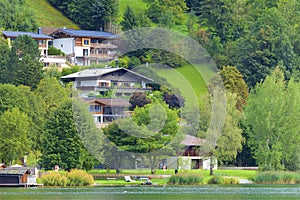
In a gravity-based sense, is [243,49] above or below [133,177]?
above

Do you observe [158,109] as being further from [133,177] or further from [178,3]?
[178,3]

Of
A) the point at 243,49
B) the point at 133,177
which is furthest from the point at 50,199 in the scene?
the point at 243,49

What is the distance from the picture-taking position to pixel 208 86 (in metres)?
104

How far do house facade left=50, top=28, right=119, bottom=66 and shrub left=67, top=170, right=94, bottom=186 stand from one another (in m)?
52.6

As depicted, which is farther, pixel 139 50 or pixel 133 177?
pixel 139 50

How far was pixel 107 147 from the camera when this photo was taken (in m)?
78.2

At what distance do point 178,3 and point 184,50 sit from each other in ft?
91.2

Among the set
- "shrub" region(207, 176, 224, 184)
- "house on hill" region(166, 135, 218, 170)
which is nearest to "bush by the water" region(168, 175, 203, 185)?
"shrub" region(207, 176, 224, 184)

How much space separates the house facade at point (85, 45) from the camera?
125 meters

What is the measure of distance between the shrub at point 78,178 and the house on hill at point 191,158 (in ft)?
37.5

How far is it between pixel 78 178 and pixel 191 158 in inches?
690

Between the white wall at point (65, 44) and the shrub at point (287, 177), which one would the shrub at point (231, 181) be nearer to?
the shrub at point (287, 177)

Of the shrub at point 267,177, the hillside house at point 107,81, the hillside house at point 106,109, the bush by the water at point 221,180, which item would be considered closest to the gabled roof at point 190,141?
the bush by the water at point 221,180

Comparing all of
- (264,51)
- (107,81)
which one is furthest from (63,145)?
(264,51)
